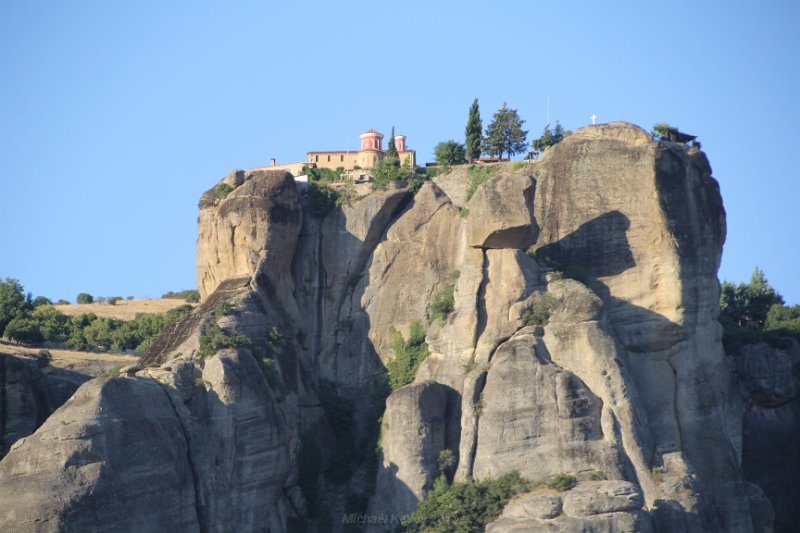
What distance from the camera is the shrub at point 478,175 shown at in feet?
255

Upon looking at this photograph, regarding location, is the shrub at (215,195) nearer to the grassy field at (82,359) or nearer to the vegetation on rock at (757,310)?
the grassy field at (82,359)

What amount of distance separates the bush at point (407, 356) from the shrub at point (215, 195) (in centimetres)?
896

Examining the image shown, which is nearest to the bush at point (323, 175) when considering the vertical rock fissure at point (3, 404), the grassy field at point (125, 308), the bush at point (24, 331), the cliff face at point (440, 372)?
the cliff face at point (440, 372)

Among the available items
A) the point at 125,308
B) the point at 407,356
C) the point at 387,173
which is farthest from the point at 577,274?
the point at 125,308

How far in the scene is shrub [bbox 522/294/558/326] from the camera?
70.4 metres

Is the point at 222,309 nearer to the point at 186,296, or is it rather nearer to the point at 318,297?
the point at 318,297

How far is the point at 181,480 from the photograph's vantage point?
214 ft

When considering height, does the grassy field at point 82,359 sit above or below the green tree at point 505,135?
below

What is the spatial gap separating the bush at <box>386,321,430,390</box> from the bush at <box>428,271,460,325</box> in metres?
0.87

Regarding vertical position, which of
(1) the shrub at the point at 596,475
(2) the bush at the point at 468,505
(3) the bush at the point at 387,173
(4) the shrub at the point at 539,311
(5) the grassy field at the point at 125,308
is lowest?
(2) the bush at the point at 468,505

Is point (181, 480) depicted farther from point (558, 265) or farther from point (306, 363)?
point (558, 265)

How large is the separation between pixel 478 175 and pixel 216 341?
1394cm

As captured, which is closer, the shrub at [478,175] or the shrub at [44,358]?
the shrub at [44,358]

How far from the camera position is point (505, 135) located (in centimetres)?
8250
